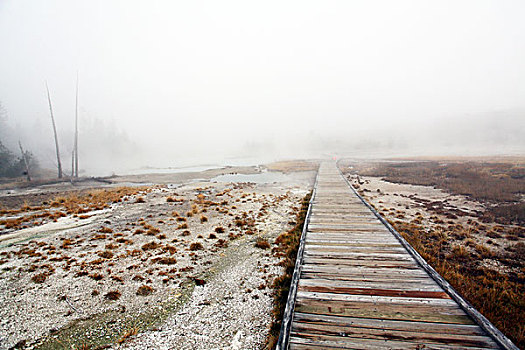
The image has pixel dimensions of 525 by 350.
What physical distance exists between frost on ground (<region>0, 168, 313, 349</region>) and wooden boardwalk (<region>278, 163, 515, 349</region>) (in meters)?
1.57

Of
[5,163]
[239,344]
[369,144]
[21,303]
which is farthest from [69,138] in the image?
[369,144]

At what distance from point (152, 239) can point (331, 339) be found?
10.8m

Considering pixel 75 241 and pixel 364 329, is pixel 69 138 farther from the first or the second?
pixel 364 329

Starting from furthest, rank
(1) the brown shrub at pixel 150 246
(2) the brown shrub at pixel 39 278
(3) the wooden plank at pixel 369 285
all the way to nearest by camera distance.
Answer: (1) the brown shrub at pixel 150 246, (2) the brown shrub at pixel 39 278, (3) the wooden plank at pixel 369 285

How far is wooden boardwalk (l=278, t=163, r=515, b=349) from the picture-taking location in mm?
3717

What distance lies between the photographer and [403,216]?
14.1 meters

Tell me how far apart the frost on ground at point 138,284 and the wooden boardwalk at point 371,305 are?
1.57m

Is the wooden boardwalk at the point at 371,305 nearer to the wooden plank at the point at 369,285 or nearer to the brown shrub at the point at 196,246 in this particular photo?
the wooden plank at the point at 369,285

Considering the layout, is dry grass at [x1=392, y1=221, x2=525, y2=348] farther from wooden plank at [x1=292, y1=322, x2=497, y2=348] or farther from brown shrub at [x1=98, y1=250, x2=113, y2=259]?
brown shrub at [x1=98, y1=250, x2=113, y2=259]

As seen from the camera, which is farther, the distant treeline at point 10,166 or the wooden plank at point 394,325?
the distant treeline at point 10,166

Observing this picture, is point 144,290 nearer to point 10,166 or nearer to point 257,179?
point 257,179

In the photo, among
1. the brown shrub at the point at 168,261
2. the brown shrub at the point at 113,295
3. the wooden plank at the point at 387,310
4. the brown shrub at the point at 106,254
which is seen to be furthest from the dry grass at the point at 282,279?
the brown shrub at the point at 106,254

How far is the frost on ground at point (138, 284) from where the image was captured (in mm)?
5309

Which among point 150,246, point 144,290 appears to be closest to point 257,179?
point 150,246
